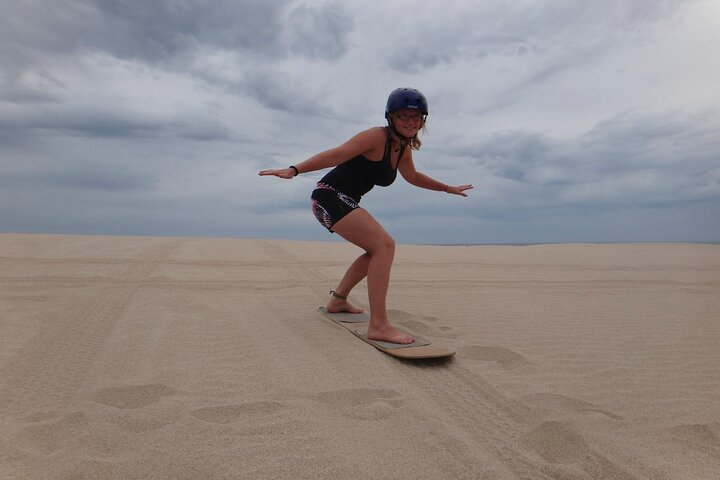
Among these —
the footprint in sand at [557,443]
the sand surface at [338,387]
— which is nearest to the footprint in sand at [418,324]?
the sand surface at [338,387]

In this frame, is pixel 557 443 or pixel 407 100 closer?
pixel 557 443

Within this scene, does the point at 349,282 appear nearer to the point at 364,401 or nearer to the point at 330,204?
the point at 330,204

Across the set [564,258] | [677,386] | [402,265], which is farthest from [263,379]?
[564,258]

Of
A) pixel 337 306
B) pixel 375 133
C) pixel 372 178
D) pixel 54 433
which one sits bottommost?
pixel 54 433

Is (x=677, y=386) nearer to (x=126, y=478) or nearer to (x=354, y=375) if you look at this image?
(x=354, y=375)

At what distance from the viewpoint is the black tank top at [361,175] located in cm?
403

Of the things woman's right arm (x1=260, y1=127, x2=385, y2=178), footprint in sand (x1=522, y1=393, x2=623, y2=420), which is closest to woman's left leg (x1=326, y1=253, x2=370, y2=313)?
woman's right arm (x1=260, y1=127, x2=385, y2=178)

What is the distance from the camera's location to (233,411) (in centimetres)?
255

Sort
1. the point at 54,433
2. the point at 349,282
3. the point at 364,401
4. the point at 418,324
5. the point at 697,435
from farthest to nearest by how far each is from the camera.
Result: the point at 349,282 < the point at 418,324 < the point at 364,401 < the point at 697,435 < the point at 54,433

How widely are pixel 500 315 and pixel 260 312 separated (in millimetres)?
2557

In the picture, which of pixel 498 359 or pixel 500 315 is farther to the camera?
pixel 500 315

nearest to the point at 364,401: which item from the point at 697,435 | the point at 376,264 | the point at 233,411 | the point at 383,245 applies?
the point at 233,411

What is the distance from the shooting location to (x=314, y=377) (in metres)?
3.06

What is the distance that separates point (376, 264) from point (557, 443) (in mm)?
1917
